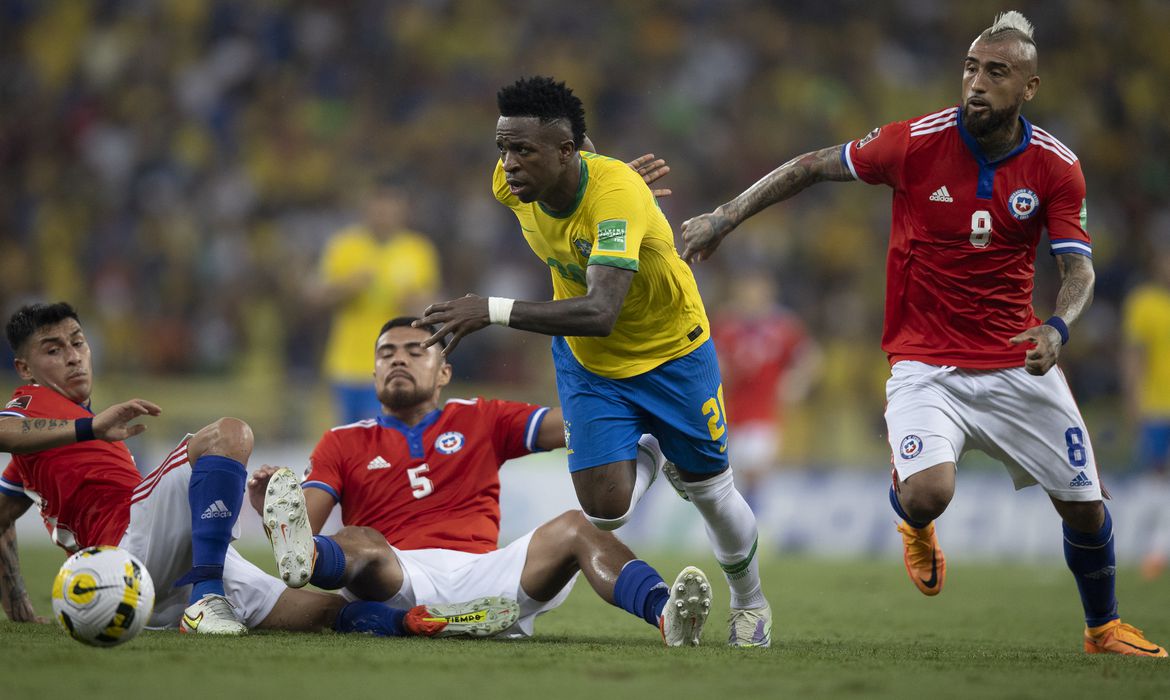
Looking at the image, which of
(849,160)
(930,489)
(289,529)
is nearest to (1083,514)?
(930,489)

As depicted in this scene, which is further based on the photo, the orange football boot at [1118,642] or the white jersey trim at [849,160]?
the white jersey trim at [849,160]

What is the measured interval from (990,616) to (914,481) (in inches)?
94.9

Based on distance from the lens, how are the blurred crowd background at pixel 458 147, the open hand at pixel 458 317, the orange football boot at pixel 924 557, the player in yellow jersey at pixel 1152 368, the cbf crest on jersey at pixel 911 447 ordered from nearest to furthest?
the open hand at pixel 458 317 → the cbf crest on jersey at pixel 911 447 → the orange football boot at pixel 924 557 → the player in yellow jersey at pixel 1152 368 → the blurred crowd background at pixel 458 147

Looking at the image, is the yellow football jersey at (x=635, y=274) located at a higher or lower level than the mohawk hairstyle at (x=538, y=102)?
lower

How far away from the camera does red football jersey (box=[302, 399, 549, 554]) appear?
5945 mm

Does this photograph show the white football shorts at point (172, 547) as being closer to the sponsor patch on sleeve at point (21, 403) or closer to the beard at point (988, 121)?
the sponsor patch on sleeve at point (21, 403)

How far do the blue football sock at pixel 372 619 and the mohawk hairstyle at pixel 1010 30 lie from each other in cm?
343

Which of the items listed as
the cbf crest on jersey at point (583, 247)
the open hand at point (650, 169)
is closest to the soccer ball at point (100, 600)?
the cbf crest on jersey at point (583, 247)

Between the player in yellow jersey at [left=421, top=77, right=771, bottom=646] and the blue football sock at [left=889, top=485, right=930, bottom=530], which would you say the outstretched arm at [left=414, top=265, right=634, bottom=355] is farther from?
the blue football sock at [left=889, top=485, right=930, bottom=530]

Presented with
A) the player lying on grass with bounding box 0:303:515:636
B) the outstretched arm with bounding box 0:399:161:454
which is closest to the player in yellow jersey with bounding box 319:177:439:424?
the player lying on grass with bounding box 0:303:515:636

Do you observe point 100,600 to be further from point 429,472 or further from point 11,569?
point 429,472

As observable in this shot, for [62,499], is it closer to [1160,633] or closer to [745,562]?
[745,562]

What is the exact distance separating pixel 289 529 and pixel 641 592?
4.62 feet

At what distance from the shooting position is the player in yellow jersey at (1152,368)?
37.7 ft
